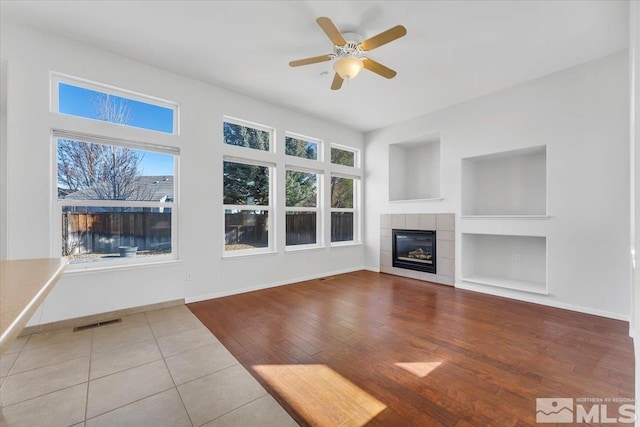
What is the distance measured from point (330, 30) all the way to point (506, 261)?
4.45 meters

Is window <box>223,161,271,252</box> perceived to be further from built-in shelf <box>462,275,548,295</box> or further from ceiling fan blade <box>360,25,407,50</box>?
built-in shelf <box>462,275,548,295</box>

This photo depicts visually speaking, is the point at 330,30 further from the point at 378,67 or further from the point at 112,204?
the point at 112,204

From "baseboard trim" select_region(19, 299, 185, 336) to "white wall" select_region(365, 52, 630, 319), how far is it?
474 cm

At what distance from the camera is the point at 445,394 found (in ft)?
6.29

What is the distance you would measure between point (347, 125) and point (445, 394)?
502 centimetres

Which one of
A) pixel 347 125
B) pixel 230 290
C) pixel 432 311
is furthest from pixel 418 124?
pixel 230 290

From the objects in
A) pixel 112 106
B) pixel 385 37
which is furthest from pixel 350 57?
pixel 112 106

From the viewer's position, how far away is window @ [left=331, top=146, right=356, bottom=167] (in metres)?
5.88

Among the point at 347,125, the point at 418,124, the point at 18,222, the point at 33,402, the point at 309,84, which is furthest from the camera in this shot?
the point at 347,125

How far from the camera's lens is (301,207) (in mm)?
5289

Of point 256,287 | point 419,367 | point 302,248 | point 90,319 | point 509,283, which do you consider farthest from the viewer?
point 302,248

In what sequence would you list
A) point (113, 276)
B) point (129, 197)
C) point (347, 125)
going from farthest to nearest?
point (347, 125) < point (129, 197) < point (113, 276)

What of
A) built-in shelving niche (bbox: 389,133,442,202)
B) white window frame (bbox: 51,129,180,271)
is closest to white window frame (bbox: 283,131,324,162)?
built-in shelving niche (bbox: 389,133,442,202)

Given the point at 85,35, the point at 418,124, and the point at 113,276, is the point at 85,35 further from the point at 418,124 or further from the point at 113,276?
the point at 418,124
